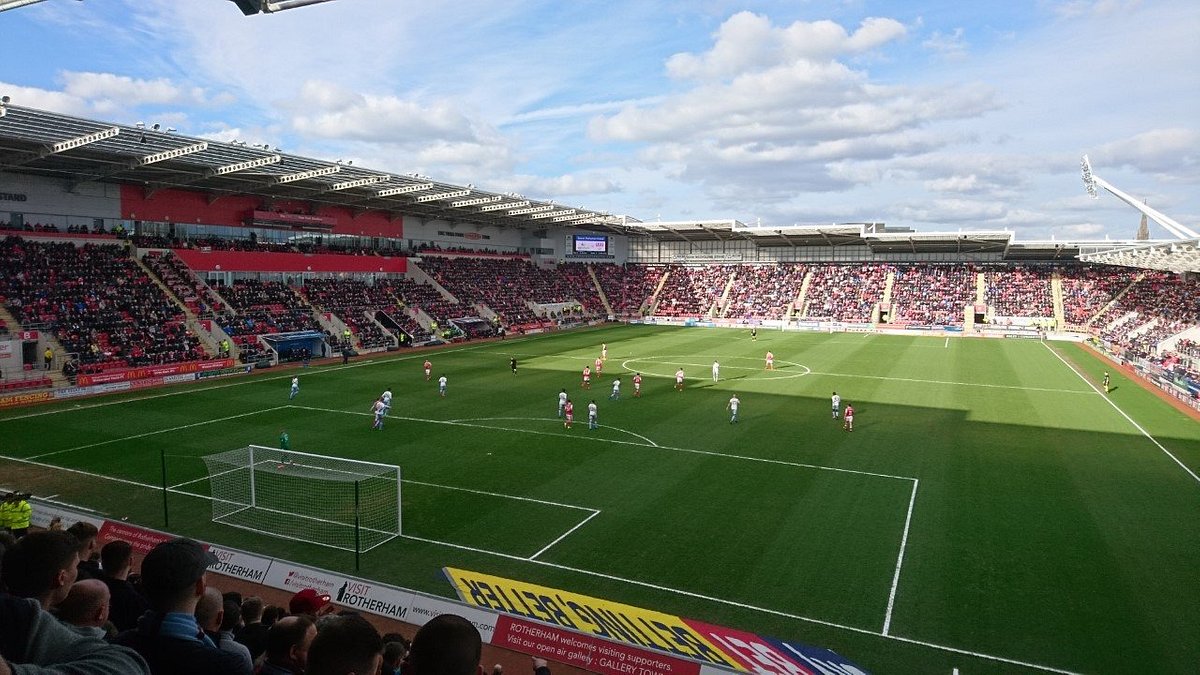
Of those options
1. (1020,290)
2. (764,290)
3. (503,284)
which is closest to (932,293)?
(1020,290)

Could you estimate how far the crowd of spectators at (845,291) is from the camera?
75.8 meters

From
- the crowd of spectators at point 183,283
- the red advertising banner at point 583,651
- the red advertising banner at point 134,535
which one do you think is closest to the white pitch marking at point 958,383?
the red advertising banner at point 583,651

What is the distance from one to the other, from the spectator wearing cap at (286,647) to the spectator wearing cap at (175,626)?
664 millimetres

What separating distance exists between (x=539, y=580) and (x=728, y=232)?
242 ft

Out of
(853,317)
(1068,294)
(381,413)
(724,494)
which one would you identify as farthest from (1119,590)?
(1068,294)

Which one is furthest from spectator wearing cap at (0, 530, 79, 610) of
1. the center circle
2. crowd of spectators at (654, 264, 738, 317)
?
crowd of spectators at (654, 264, 738, 317)

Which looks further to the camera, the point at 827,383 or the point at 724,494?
the point at 827,383

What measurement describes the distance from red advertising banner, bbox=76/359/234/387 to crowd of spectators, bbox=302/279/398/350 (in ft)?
40.4

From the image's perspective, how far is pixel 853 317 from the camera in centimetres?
7462

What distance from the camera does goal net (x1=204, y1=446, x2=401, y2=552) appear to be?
16.1 meters

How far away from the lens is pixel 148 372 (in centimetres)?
3550

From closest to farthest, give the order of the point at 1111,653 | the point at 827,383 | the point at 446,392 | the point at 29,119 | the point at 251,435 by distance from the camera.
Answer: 1. the point at 1111,653
2. the point at 251,435
3. the point at 29,119
4. the point at 446,392
5. the point at 827,383

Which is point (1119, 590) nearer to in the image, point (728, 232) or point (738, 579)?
point (738, 579)

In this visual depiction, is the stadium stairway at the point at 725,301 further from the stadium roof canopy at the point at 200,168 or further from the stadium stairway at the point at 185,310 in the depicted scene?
the stadium stairway at the point at 185,310
